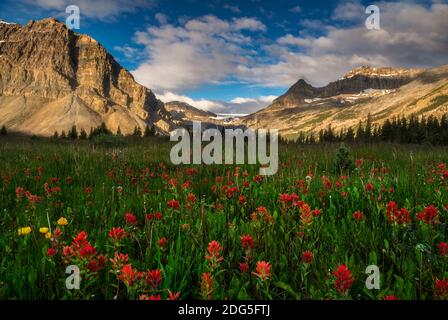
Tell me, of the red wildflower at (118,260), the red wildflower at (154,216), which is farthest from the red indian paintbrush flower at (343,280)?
the red wildflower at (154,216)

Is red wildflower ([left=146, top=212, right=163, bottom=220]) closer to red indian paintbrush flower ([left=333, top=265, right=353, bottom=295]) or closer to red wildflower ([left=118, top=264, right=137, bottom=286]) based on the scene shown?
red wildflower ([left=118, top=264, right=137, bottom=286])

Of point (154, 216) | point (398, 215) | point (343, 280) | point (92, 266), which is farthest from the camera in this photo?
point (154, 216)

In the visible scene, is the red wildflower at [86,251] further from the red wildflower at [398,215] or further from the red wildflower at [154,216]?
the red wildflower at [398,215]

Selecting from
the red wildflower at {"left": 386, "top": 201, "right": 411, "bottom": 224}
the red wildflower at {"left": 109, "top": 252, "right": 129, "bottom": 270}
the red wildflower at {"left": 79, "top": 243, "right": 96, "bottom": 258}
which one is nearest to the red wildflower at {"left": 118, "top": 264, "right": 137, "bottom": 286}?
the red wildflower at {"left": 109, "top": 252, "right": 129, "bottom": 270}

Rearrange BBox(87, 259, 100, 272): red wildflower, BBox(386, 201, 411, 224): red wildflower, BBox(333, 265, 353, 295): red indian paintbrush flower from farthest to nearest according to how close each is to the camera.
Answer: BBox(386, 201, 411, 224): red wildflower, BBox(87, 259, 100, 272): red wildflower, BBox(333, 265, 353, 295): red indian paintbrush flower

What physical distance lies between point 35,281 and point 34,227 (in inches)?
41.1

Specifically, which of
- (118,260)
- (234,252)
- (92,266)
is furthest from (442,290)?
(92,266)

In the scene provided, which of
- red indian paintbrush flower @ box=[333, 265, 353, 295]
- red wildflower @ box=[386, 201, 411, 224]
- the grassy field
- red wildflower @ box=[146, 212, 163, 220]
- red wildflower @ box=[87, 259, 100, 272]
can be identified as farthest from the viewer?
red wildflower @ box=[146, 212, 163, 220]

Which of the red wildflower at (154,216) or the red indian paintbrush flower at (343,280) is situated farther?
the red wildflower at (154,216)

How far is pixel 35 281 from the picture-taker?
80.0 inches

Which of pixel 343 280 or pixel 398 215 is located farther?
pixel 398 215

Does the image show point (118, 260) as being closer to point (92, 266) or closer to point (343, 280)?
point (92, 266)

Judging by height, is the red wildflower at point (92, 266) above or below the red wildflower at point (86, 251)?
below
